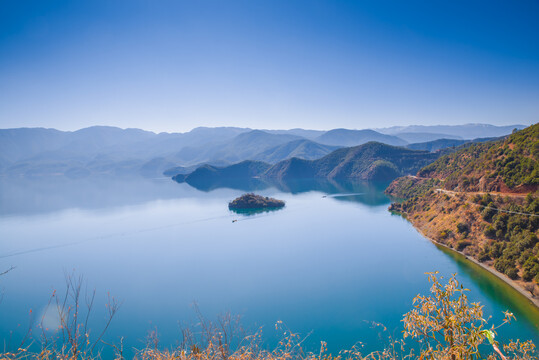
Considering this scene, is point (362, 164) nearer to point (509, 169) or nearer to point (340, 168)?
point (340, 168)

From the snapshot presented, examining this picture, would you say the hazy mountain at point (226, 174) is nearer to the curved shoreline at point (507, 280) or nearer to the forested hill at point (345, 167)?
the forested hill at point (345, 167)

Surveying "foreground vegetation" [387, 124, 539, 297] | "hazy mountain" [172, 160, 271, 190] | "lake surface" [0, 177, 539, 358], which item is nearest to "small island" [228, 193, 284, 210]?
"lake surface" [0, 177, 539, 358]

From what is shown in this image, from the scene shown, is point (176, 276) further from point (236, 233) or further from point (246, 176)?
point (246, 176)

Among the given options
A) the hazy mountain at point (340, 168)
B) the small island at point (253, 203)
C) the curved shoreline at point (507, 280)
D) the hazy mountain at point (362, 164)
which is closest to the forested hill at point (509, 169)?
the curved shoreline at point (507, 280)

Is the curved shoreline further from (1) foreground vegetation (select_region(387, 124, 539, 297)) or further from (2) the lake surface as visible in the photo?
(2) the lake surface

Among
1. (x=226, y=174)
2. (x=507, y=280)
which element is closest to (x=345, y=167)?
(x=226, y=174)

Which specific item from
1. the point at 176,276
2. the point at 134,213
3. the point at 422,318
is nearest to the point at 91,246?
the point at 176,276
